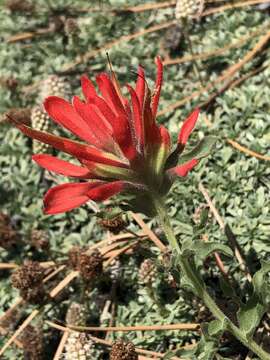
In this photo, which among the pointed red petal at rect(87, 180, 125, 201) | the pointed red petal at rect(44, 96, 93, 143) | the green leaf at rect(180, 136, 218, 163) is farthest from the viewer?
the green leaf at rect(180, 136, 218, 163)

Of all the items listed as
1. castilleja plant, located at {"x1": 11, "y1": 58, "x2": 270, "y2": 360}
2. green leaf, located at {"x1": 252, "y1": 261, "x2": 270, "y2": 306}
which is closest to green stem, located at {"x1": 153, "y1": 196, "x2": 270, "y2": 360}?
A: castilleja plant, located at {"x1": 11, "y1": 58, "x2": 270, "y2": 360}

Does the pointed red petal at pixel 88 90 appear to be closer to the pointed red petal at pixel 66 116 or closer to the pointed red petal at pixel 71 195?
the pointed red petal at pixel 66 116

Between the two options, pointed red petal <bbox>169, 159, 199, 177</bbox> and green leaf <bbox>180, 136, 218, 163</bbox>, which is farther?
green leaf <bbox>180, 136, 218, 163</bbox>

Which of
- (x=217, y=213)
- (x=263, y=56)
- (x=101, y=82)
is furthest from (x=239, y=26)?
(x=101, y=82)

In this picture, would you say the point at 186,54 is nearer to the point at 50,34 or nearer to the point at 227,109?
the point at 227,109

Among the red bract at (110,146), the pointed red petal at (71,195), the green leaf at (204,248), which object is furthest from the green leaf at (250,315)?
the pointed red petal at (71,195)

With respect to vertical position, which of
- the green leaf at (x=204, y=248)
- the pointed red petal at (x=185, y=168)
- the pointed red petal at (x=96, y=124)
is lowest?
the green leaf at (x=204, y=248)

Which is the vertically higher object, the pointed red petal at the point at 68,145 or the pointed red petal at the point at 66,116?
the pointed red petal at the point at 66,116

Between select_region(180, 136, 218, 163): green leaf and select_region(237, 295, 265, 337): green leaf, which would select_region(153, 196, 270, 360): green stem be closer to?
select_region(237, 295, 265, 337): green leaf

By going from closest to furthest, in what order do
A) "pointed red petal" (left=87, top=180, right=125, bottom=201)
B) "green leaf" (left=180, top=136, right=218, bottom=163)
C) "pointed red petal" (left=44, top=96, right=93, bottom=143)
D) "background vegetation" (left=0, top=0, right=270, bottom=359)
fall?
"pointed red petal" (left=87, top=180, right=125, bottom=201) → "pointed red petal" (left=44, top=96, right=93, bottom=143) → "green leaf" (left=180, top=136, right=218, bottom=163) → "background vegetation" (left=0, top=0, right=270, bottom=359)

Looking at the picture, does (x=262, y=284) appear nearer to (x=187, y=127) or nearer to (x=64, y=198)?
(x=187, y=127)
